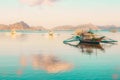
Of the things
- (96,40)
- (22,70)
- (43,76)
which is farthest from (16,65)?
(96,40)

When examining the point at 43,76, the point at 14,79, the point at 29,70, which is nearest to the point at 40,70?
the point at 29,70

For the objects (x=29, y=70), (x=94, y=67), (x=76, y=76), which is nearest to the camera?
(x=76, y=76)

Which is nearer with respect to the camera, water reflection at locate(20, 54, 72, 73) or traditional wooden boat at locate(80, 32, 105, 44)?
water reflection at locate(20, 54, 72, 73)

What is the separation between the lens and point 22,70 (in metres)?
43.0

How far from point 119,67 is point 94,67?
4.41m

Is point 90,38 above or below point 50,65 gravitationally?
above

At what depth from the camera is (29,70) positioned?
42.7 meters

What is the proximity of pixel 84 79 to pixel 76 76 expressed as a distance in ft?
8.20

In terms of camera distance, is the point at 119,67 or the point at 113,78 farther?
the point at 119,67

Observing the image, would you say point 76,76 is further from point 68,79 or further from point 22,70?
point 22,70

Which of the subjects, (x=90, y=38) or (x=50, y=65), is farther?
(x=90, y=38)

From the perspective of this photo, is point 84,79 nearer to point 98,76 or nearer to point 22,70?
point 98,76

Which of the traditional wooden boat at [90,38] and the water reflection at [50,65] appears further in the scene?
the traditional wooden boat at [90,38]

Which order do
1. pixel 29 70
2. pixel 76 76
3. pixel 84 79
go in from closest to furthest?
pixel 84 79 < pixel 76 76 < pixel 29 70
